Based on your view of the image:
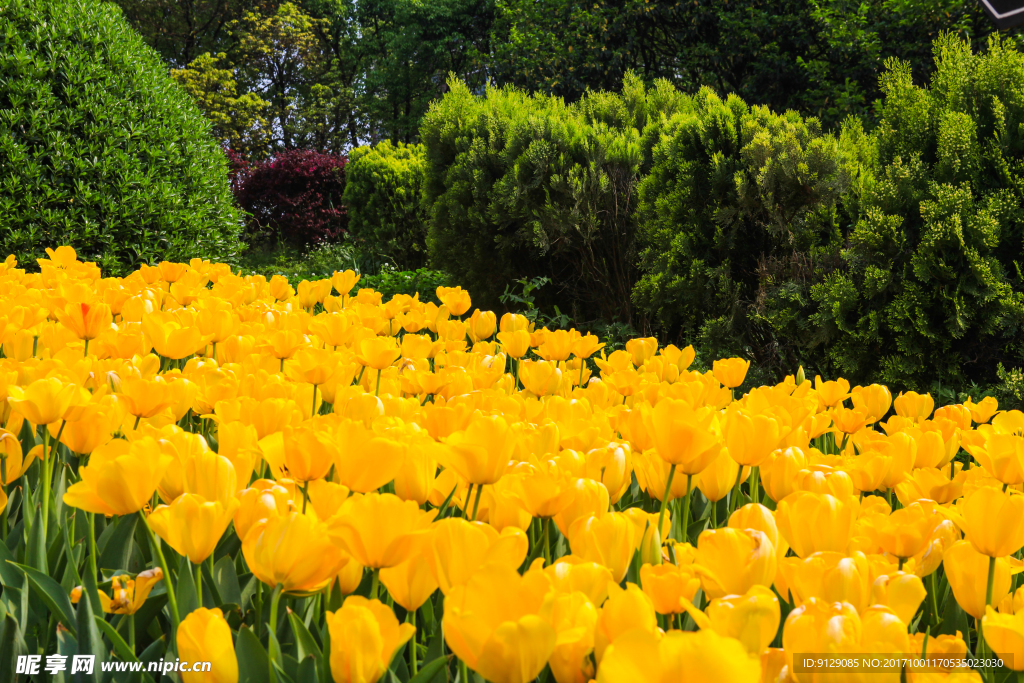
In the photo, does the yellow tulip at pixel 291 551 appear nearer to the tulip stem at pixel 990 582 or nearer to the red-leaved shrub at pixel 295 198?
the tulip stem at pixel 990 582

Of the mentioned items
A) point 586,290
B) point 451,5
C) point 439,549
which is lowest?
point 439,549

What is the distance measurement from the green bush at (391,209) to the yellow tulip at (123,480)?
1072 cm

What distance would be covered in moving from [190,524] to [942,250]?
3.97 meters

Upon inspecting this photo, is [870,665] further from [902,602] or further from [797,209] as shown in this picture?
[797,209]

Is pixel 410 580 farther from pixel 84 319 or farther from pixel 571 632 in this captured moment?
pixel 84 319

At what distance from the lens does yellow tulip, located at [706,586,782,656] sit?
0.63 metres

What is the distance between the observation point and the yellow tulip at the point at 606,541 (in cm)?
81

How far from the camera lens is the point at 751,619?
2.09ft

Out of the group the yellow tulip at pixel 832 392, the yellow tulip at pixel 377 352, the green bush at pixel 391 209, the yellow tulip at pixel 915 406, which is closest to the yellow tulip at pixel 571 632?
the yellow tulip at pixel 377 352

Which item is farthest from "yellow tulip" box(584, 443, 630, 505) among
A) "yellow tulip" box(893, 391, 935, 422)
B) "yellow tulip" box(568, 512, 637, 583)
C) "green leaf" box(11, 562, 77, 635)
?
"yellow tulip" box(893, 391, 935, 422)

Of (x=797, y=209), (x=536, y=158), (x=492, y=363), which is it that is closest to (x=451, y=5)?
(x=536, y=158)

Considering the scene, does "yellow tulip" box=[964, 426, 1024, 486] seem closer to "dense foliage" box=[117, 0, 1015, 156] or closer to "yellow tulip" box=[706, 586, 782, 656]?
"yellow tulip" box=[706, 586, 782, 656]

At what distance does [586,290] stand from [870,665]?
597 centimetres

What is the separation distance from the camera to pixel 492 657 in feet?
1.95
